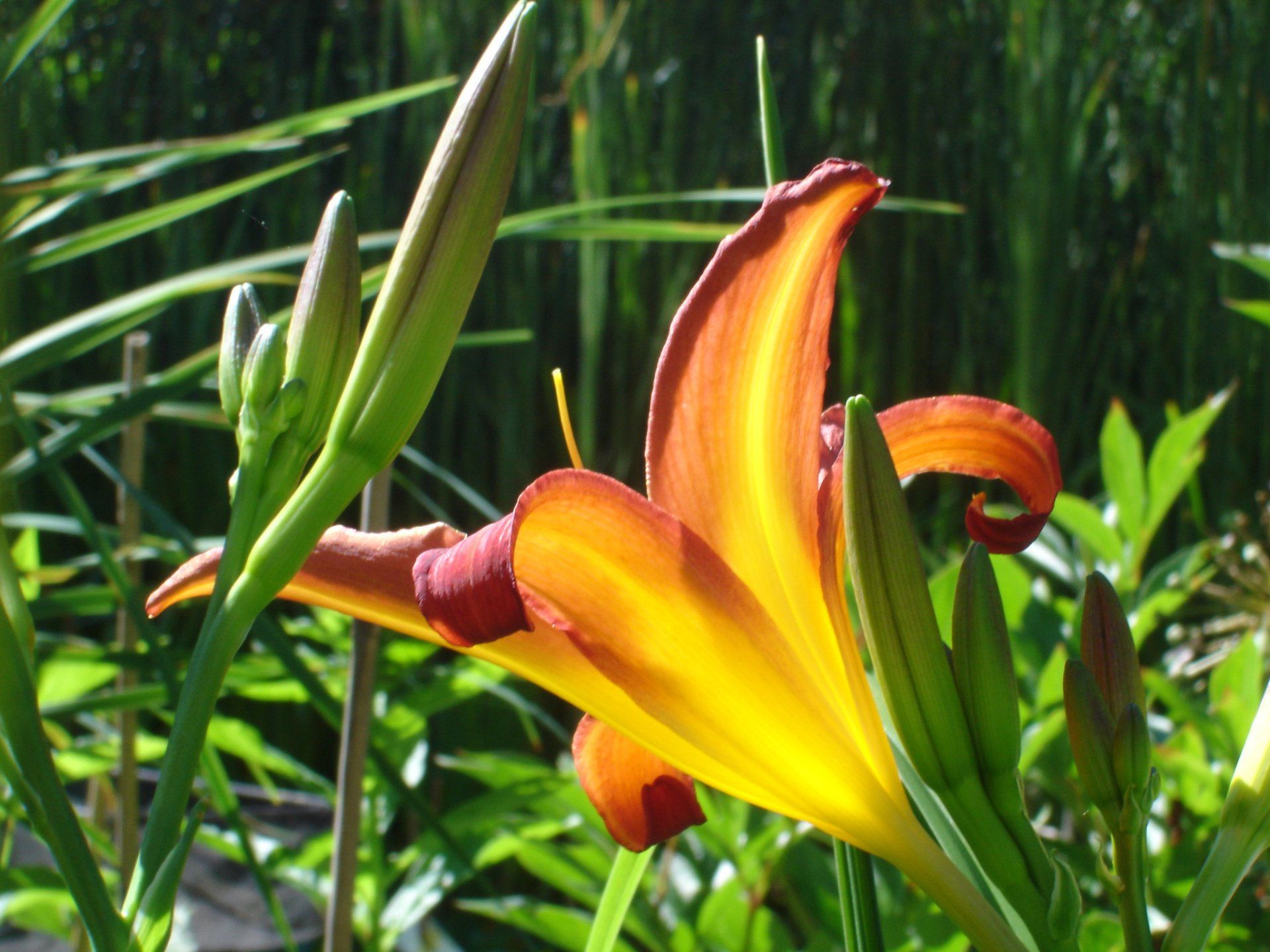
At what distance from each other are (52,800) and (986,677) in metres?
0.17

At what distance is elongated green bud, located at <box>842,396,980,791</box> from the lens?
209 millimetres

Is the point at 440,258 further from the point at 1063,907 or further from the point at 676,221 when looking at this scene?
the point at 676,221

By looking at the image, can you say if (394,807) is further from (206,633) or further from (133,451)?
(206,633)

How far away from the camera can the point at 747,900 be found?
605mm

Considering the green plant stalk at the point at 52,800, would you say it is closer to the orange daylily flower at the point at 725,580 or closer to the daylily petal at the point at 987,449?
the orange daylily flower at the point at 725,580

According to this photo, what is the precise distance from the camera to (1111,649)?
24cm

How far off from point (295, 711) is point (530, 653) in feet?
4.12

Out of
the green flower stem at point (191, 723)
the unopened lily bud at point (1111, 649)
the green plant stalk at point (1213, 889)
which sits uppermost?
the green flower stem at point (191, 723)

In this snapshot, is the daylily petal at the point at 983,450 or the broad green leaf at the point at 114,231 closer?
the daylily petal at the point at 983,450

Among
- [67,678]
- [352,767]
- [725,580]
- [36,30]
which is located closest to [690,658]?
[725,580]

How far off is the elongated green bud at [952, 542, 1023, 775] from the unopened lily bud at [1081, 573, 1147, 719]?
0.04m

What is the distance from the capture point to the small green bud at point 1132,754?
229mm

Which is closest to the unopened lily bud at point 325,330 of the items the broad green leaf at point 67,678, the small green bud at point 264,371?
the small green bud at point 264,371

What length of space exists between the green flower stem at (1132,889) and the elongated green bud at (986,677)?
0.04 metres
